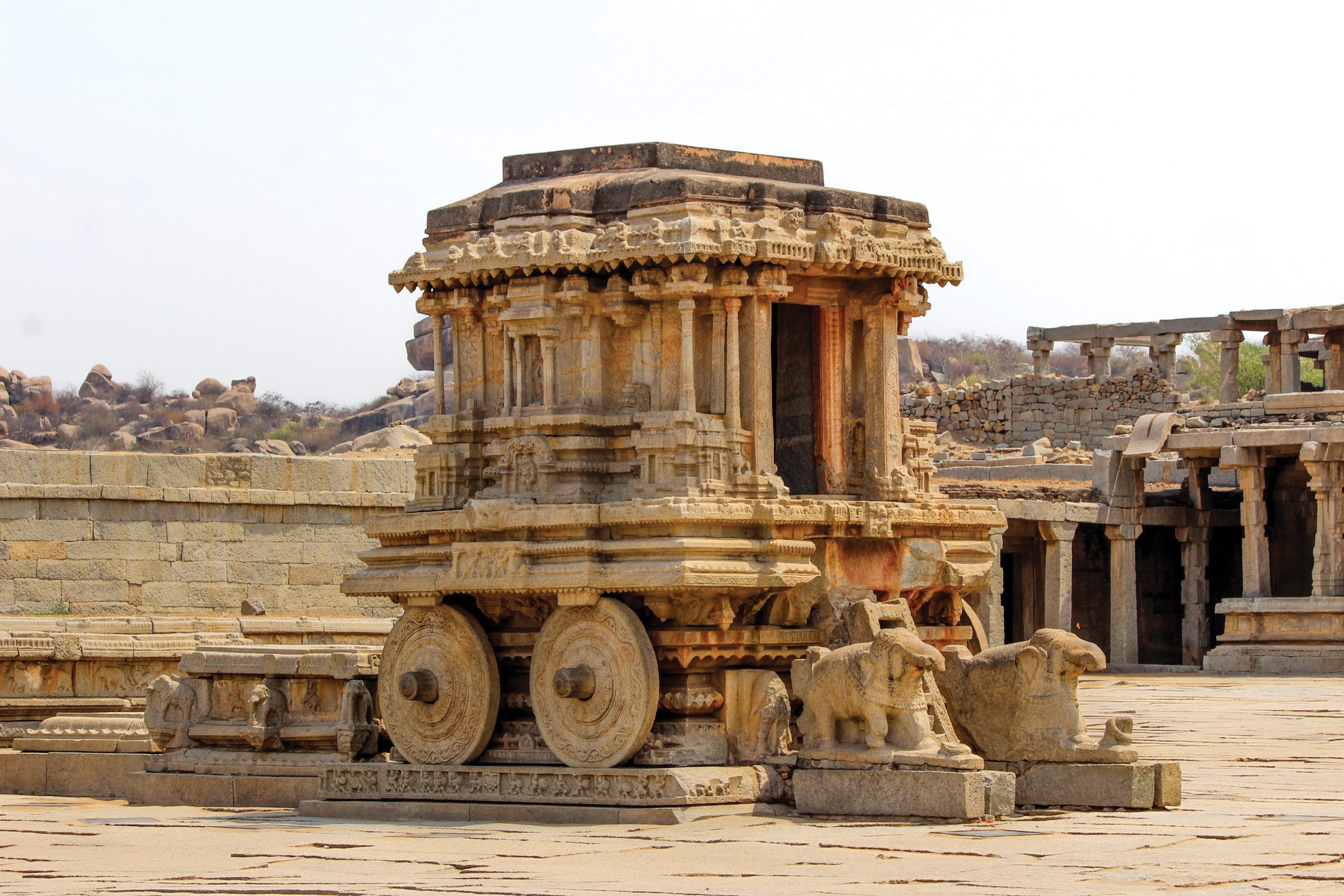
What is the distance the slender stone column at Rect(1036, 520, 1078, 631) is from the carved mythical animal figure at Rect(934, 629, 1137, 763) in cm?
1606

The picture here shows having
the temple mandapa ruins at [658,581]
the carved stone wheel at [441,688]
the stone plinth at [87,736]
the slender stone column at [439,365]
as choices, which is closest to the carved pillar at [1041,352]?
the temple mandapa ruins at [658,581]

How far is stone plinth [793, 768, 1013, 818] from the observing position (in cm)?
1016

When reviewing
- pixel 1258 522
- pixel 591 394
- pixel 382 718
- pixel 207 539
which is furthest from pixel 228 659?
pixel 1258 522

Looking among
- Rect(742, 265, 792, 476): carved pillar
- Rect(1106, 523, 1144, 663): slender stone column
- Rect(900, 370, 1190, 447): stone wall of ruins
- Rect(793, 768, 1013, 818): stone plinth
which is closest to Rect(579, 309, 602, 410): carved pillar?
Rect(742, 265, 792, 476): carved pillar

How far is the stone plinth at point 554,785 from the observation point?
35.9 feet

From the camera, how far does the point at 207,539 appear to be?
69.1ft

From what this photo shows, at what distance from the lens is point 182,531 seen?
68.8ft

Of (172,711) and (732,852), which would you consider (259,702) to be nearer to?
(172,711)

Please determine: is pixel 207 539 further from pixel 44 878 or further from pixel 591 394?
pixel 44 878

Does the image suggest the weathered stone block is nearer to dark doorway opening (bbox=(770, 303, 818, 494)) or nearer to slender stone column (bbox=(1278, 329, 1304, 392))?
dark doorway opening (bbox=(770, 303, 818, 494))

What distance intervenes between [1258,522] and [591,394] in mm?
17157

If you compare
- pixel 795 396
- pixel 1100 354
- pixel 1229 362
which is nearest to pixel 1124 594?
pixel 1229 362

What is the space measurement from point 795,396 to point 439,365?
2234 millimetres

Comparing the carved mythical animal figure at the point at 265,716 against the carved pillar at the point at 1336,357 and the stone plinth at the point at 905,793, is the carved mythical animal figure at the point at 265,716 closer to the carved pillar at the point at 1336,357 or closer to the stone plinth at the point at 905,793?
the stone plinth at the point at 905,793
